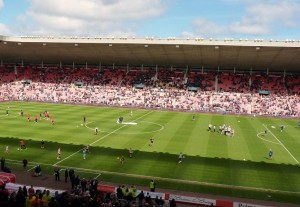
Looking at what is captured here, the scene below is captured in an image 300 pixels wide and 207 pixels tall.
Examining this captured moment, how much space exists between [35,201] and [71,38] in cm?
5720

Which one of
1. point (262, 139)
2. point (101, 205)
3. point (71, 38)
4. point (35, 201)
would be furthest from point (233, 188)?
point (71, 38)

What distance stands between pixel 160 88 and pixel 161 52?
12482 millimetres

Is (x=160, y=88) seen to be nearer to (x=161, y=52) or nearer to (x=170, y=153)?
(x=161, y=52)

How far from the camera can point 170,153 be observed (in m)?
Answer: 33.1

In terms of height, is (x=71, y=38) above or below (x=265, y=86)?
above

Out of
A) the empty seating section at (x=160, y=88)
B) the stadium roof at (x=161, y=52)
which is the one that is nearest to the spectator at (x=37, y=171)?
the stadium roof at (x=161, y=52)

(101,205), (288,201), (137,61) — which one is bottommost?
(288,201)

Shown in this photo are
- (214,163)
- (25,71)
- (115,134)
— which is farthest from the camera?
(25,71)

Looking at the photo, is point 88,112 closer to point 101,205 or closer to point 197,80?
point 197,80

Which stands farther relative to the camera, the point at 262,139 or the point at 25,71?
the point at 25,71

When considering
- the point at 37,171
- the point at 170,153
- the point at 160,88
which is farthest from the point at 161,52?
the point at 37,171

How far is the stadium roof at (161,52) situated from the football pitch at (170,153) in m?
16.6

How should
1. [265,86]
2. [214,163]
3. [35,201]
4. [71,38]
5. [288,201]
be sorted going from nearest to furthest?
[35,201] < [288,201] < [214,163] < [71,38] < [265,86]

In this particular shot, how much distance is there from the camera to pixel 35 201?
15930mm
